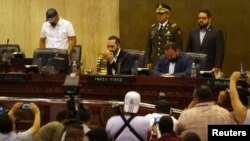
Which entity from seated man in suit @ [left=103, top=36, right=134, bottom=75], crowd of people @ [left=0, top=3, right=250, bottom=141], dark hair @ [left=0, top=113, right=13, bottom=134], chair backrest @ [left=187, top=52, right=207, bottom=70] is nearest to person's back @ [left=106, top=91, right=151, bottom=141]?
crowd of people @ [left=0, top=3, right=250, bottom=141]

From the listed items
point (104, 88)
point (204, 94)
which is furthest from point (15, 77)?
point (204, 94)

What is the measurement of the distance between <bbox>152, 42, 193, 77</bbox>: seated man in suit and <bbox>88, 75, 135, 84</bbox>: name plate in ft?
2.35

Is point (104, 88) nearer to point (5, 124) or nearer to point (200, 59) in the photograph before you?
point (200, 59)

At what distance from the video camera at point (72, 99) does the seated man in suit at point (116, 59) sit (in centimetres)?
378

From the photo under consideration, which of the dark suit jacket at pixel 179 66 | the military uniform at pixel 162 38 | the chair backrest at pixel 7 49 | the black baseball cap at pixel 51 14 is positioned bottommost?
the dark suit jacket at pixel 179 66

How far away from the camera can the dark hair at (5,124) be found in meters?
7.71

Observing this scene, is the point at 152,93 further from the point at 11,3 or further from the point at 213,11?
the point at 11,3

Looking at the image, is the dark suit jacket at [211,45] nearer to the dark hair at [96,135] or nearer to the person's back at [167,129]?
the person's back at [167,129]

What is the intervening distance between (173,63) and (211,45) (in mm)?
1242

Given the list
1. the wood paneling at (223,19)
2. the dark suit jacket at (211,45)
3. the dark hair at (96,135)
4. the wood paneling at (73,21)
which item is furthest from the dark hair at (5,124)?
the wood paneling at (73,21)

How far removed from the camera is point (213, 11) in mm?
14930

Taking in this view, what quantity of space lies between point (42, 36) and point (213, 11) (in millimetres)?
3310

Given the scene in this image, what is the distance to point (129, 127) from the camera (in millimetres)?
8266

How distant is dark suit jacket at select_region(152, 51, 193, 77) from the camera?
11.7m
